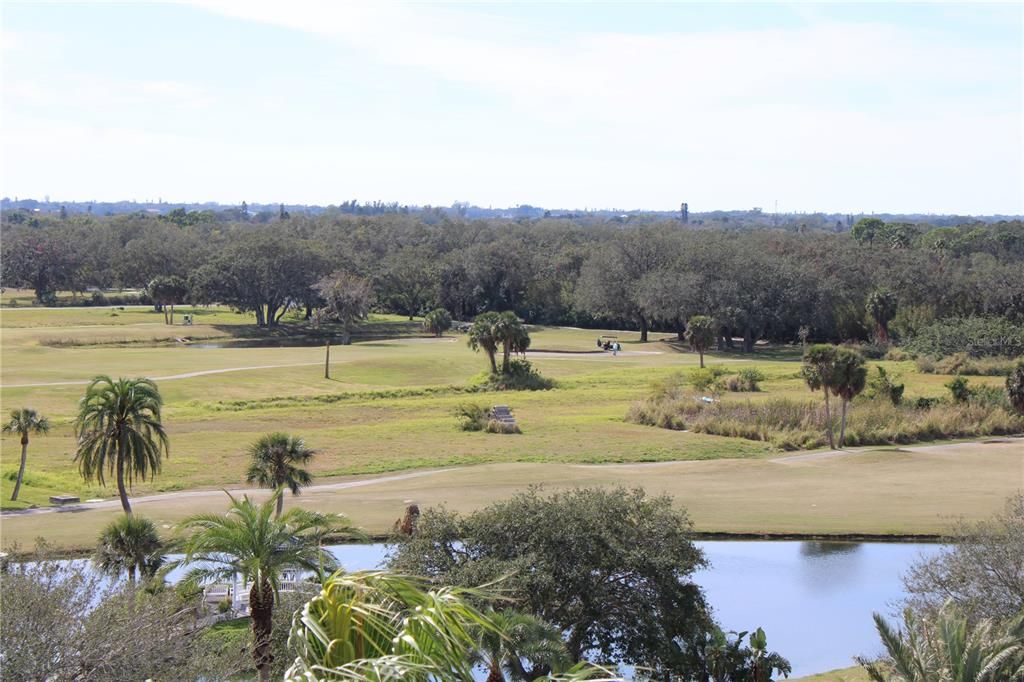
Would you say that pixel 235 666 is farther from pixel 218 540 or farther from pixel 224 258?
pixel 224 258

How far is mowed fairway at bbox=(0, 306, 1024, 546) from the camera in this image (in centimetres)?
4028

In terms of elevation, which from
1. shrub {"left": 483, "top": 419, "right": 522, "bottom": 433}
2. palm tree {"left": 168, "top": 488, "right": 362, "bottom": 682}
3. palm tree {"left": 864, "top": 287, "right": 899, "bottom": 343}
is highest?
palm tree {"left": 864, "top": 287, "right": 899, "bottom": 343}

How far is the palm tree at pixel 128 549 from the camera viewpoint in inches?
977

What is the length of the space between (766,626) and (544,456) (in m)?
21.1

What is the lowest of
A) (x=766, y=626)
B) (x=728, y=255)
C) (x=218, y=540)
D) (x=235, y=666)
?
(x=766, y=626)

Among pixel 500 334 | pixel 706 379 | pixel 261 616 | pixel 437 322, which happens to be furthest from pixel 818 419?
pixel 437 322

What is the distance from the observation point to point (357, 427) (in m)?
56.4

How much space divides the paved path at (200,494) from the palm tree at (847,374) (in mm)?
18582

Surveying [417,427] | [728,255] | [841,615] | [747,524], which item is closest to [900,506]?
[747,524]

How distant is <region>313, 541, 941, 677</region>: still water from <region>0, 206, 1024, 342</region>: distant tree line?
4943 centimetres

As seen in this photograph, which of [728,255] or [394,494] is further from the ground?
[728,255]

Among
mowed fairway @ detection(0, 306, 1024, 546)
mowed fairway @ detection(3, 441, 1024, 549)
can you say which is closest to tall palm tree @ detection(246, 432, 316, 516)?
mowed fairway @ detection(3, 441, 1024, 549)

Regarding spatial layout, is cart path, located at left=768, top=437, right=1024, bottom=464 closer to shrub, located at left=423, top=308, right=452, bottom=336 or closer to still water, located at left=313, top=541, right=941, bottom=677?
still water, located at left=313, top=541, right=941, bottom=677

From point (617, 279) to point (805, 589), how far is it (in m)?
77.9
